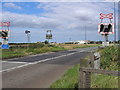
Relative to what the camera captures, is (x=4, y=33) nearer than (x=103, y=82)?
No

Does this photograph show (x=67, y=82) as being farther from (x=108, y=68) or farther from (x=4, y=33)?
(x=4, y=33)

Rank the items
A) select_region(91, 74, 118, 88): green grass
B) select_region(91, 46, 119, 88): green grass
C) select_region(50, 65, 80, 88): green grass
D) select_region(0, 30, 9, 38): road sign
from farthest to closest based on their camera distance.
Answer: select_region(0, 30, 9, 38): road sign, select_region(50, 65, 80, 88): green grass, select_region(91, 46, 119, 88): green grass, select_region(91, 74, 118, 88): green grass

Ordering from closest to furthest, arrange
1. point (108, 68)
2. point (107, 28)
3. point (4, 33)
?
1. point (108, 68)
2. point (107, 28)
3. point (4, 33)

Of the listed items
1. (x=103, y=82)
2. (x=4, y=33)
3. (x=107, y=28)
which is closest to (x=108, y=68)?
(x=103, y=82)

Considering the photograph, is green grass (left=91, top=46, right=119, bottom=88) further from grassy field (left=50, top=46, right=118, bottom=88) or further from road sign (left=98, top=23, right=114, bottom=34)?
road sign (left=98, top=23, right=114, bottom=34)

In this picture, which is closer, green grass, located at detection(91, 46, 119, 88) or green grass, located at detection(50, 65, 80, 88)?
green grass, located at detection(91, 46, 119, 88)

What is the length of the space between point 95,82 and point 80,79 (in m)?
2.35

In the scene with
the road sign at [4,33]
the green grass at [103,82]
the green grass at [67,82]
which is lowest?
the green grass at [67,82]

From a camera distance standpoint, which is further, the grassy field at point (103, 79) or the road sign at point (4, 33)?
the road sign at point (4, 33)

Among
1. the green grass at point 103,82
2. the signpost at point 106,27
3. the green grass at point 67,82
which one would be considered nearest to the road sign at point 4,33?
the signpost at point 106,27

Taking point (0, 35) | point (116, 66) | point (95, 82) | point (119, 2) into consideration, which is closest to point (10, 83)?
point (95, 82)

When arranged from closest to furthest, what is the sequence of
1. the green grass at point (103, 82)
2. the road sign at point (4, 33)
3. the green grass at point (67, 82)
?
1. the green grass at point (103, 82)
2. the green grass at point (67, 82)
3. the road sign at point (4, 33)

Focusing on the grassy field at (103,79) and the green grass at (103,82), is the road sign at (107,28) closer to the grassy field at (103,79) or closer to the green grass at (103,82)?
the grassy field at (103,79)

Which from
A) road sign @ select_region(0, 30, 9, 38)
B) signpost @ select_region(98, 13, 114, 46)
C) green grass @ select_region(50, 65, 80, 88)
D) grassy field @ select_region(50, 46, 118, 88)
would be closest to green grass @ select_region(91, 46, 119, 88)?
grassy field @ select_region(50, 46, 118, 88)
